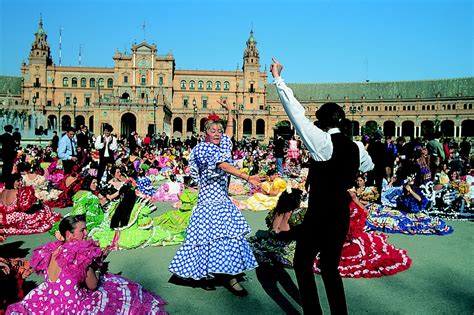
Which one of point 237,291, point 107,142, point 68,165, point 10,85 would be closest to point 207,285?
point 237,291

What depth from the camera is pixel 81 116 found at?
70812 mm

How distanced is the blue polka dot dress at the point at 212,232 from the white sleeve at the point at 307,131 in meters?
1.33

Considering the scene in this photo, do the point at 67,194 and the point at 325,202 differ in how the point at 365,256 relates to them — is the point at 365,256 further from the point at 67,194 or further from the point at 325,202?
the point at 67,194

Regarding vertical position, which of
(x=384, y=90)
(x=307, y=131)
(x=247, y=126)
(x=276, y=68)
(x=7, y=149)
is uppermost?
(x=384, y=90)

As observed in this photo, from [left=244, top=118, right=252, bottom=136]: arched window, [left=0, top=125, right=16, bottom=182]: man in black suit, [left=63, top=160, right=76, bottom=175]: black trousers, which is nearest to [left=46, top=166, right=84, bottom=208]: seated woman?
[left=63, top=160, right=76, bottom=175]: black trousers

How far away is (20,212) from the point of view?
6.84 meters

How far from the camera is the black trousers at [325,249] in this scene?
9.32 ft

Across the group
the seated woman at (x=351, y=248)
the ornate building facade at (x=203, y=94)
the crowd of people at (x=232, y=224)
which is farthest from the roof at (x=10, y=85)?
the seated woman at (x=351, y=248)

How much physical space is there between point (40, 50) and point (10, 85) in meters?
9.76

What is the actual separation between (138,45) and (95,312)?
73.6 m

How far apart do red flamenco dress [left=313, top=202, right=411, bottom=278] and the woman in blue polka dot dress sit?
1.13m

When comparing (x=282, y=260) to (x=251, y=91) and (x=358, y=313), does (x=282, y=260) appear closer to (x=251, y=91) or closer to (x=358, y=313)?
(x=358, y=313)

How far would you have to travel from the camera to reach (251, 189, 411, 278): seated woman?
4.71 metres

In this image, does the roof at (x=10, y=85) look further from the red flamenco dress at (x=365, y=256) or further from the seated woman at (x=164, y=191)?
the red flamenco dress at (x=365, y=256)
